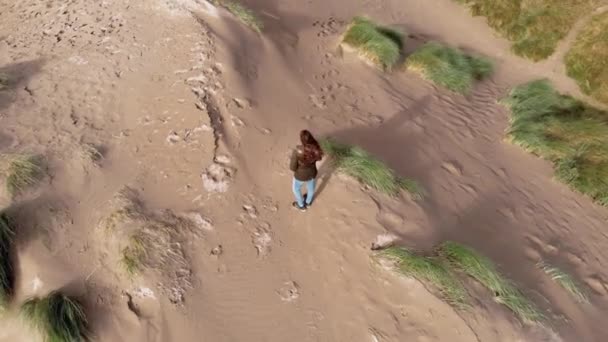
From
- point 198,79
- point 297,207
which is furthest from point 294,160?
point 198,79

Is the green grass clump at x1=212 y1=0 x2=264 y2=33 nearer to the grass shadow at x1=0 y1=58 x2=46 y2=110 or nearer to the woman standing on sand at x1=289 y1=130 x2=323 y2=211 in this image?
the grass shadow at x1=0 y1=58 x2=46 y2=110

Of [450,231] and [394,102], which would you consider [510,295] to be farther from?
[394,102]

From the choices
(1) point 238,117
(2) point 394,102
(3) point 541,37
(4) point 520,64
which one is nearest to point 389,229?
(1) point 238,117

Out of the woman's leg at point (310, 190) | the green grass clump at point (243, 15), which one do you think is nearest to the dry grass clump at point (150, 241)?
the woman's leg at point (310, 190)

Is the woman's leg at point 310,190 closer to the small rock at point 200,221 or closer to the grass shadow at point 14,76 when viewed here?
the small rock at point 200,221

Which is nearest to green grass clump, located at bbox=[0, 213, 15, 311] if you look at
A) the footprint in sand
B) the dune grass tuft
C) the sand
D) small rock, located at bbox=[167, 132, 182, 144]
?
the sand
